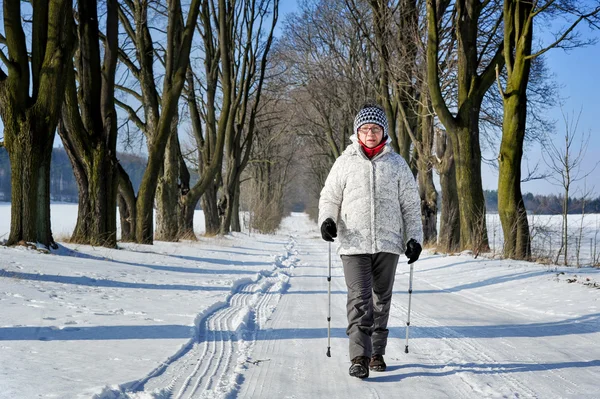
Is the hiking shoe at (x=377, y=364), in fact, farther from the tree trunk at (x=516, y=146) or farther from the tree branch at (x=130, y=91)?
the tree branch at (x=130, y=91)

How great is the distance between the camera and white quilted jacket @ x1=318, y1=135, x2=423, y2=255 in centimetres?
424

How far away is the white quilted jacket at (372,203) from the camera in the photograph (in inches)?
167

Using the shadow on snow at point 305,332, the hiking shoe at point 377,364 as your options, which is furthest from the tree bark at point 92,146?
the hiking shoe at point 377,364

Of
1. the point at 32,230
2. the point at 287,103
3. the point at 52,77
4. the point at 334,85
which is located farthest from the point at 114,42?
the point at 287,103

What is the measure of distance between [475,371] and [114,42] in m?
10.4

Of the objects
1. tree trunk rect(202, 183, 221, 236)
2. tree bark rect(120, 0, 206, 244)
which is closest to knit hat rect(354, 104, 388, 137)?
tree bark rect(120, 0, 206, 244)

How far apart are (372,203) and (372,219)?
0.13m

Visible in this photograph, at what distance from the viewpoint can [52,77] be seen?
27.8 ft

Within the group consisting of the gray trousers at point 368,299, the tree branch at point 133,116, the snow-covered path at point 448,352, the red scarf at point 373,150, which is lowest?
the snow-covered path at point 448,352

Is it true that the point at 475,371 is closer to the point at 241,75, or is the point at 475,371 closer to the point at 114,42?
the point at 114,42

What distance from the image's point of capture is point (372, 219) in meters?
4.27

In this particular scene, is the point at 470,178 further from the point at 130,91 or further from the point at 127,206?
the point at 130,91

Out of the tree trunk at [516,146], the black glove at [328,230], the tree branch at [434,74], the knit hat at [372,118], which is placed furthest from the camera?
the tree branch at [434,74]

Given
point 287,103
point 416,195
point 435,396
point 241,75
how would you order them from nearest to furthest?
1. point 435,396
2. point 416,195
3. point 241,75
4. point 287,103
